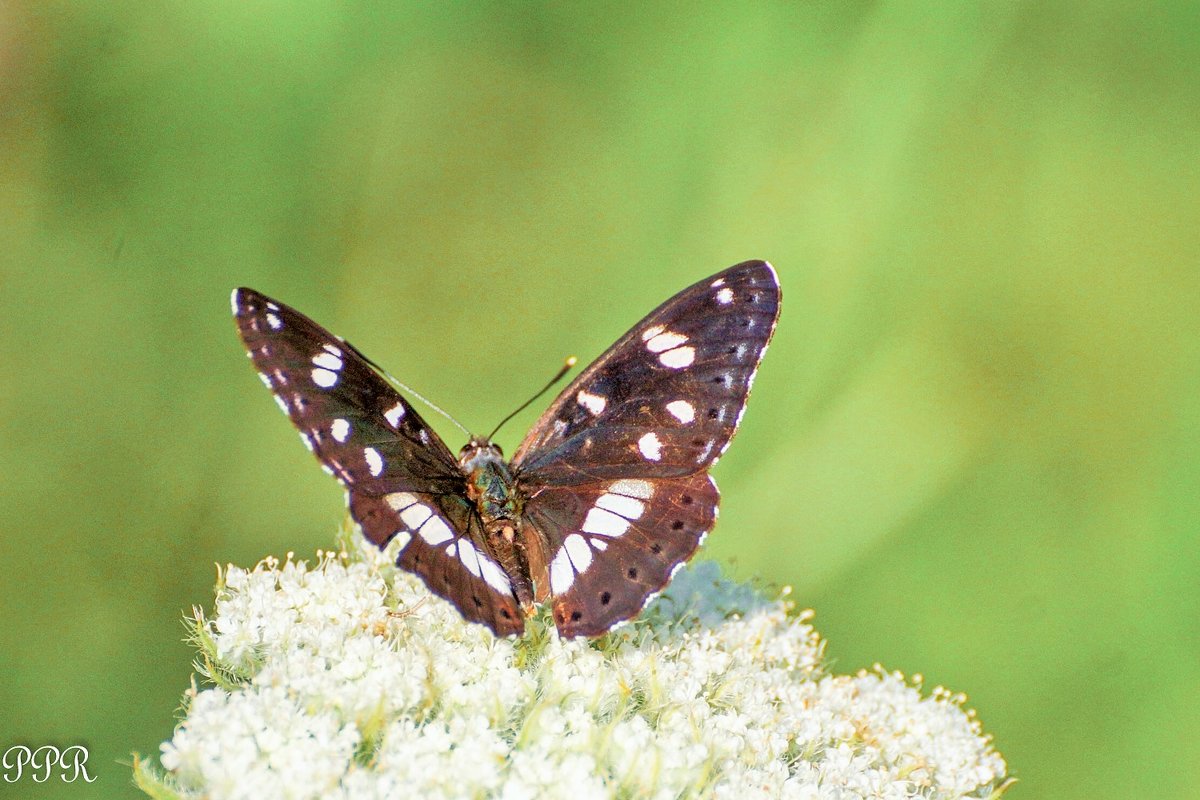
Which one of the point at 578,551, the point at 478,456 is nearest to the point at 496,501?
the point at 478,456

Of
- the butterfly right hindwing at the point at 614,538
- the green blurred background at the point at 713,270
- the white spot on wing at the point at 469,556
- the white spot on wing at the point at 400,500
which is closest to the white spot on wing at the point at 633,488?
the butterfly right hindwing at the point at 614,538

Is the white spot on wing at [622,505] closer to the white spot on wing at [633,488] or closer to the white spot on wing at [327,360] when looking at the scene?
the white spot on wing at [633,488]

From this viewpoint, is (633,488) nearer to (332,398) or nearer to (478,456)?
(478,456)

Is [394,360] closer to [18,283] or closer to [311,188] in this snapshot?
[311,188]

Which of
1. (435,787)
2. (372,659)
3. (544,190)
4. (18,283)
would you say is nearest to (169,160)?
(18,283)

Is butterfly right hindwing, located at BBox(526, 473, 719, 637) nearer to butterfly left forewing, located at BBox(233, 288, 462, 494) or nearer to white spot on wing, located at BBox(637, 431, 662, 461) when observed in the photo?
white spot on wing, located at BBox(637, 431, 662, 461)

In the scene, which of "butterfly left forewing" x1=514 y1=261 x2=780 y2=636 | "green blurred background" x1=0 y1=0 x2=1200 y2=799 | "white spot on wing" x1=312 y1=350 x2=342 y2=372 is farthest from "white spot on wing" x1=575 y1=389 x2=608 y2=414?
"green blurred background" x1=0 y1=0 x2=1200 y2=799
